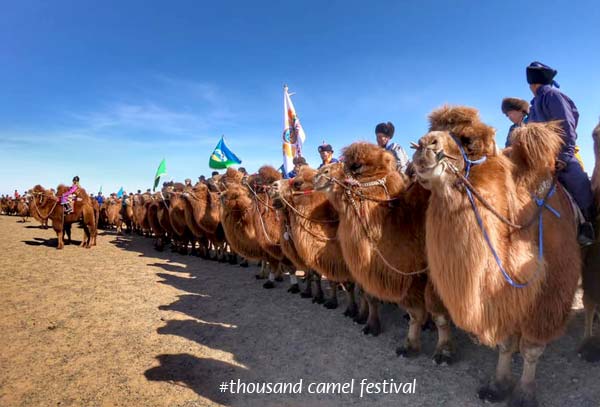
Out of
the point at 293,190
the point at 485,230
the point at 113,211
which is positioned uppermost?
the point at 293,190

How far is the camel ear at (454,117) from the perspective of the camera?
304cm

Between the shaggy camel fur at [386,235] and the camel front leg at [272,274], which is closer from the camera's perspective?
the shaggy camel fur at [386,235]

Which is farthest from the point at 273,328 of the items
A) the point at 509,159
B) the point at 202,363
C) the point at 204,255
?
the point at 204,255

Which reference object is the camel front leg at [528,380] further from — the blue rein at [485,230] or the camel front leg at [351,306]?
the camel front leg at [351,306]

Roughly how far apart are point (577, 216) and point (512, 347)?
160cm

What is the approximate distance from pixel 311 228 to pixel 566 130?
387cm

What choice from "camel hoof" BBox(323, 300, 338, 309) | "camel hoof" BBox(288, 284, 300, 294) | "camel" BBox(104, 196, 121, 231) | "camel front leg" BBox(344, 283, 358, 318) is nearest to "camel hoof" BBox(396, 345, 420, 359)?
"camel front leg" BBox(344, 283, 358, 318)

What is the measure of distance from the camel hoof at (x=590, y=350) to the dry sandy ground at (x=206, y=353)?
117 mm

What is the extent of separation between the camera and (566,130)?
3.73 metres

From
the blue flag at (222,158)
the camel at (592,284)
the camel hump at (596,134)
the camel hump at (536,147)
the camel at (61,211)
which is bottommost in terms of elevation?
the camel at (592,284)

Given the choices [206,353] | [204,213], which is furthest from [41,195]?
[206,353]

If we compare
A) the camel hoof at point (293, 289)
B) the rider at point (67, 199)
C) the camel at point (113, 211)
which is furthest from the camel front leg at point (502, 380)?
the camel at point (113, 211)

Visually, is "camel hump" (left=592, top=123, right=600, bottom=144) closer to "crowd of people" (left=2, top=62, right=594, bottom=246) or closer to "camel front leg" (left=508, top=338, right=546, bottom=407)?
"crowd of people" (left=2, top=62, right=594, bottom=246)

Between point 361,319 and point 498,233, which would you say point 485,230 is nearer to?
point 498,233
